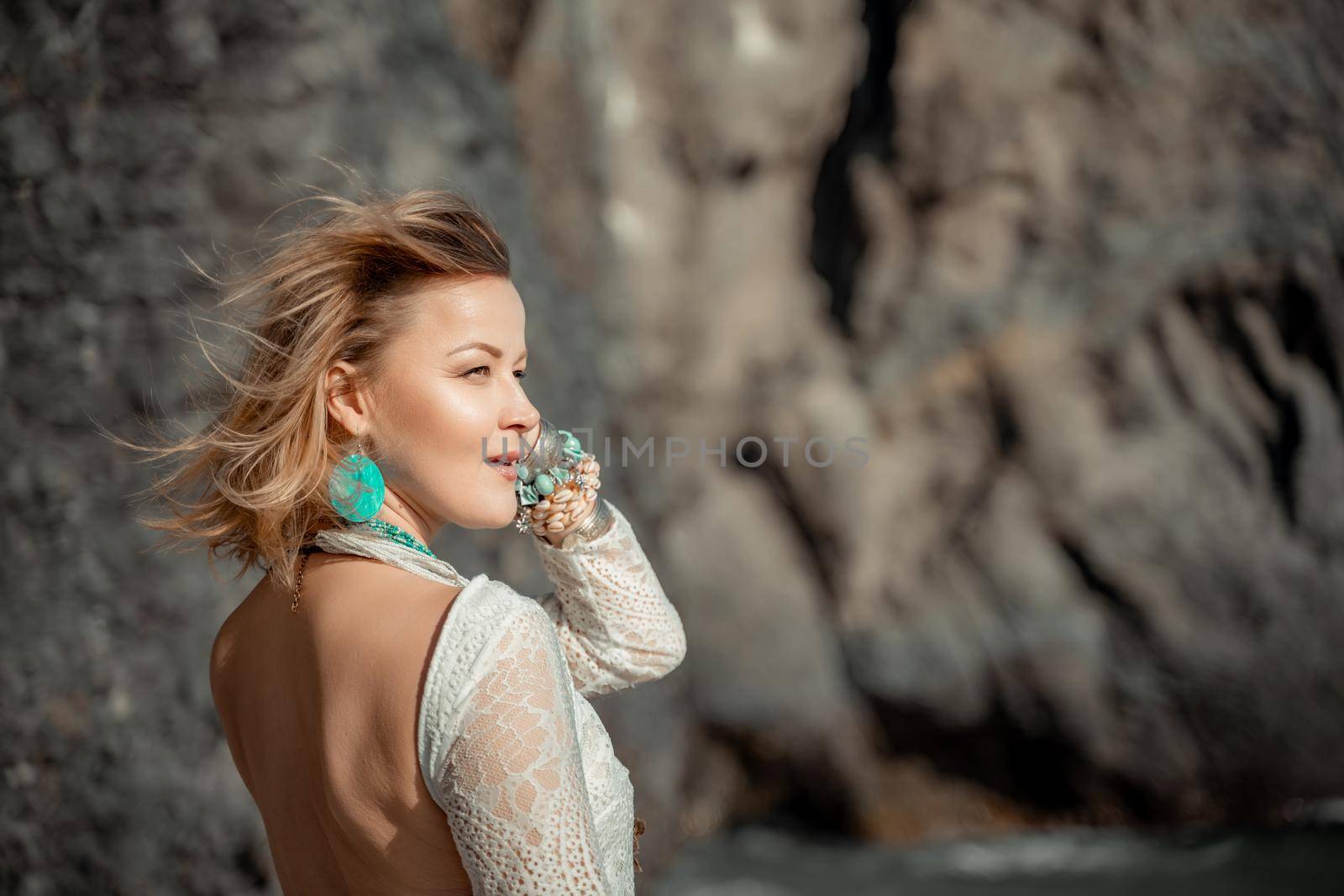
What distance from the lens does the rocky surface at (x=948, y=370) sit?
10.5 feet

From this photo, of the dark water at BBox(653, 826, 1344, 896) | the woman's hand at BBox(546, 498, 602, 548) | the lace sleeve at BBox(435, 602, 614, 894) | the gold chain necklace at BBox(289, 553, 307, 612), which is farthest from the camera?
the dark water at BBox(653, 826, 1344, 896)

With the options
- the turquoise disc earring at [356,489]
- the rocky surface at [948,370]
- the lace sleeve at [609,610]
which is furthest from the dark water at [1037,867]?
the turquoise disc earring at [356,489]

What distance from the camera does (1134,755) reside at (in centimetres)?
347

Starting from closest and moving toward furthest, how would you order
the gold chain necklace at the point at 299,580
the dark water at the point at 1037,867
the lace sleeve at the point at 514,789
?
1. the lace sleeve at the point at 514,789
2. the gold chain necklace at the point at 299,580
3. the dark water at the point at 1037,867

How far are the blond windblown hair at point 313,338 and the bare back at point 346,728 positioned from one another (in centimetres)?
7

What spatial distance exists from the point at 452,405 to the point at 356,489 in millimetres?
118

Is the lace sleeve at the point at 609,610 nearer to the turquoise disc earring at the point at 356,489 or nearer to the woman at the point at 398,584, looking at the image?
the woman at the point at 398,584

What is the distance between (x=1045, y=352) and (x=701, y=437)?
3.60 ft

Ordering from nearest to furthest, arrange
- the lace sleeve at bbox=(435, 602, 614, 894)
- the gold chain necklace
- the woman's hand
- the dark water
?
the lace sleeve at bbox=(435, 602, 614, 894) < the gold chain necklace < the woman's hand < the dark water

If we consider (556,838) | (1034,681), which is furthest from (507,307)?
(1034,681)

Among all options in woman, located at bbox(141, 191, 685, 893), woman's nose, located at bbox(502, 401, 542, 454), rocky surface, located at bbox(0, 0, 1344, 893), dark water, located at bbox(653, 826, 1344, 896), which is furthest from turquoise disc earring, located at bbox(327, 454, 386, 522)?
dark water, located at bbox(653, 826, 1344, 896)

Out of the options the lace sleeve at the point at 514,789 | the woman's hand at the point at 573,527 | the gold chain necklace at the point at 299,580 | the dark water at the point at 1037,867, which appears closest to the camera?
the lace sleeve at the point at 514,789

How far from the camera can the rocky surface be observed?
3.21 metres

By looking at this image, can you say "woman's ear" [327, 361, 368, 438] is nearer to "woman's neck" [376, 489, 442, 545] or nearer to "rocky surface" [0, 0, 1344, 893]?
"woman's neck" [376, 489, 442, 545]
